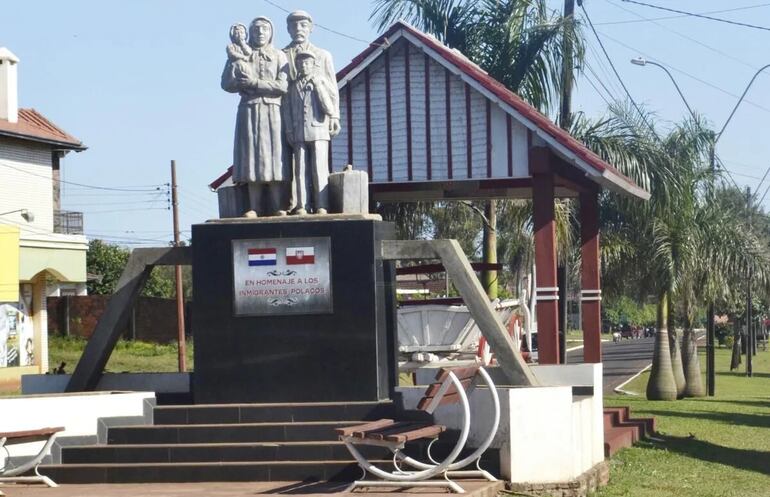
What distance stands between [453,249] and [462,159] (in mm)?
4818

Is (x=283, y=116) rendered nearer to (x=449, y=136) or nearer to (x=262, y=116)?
(x=262, y=116)

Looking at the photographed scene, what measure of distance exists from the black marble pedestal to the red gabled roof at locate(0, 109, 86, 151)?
28313 millimetres

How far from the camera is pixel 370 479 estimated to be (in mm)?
12898

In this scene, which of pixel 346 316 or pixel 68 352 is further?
pixel 68 352

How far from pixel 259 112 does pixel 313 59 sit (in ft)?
2.79

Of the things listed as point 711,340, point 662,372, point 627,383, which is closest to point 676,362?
point 662,372

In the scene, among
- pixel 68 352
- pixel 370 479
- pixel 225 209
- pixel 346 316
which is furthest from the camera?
pixel 68 352

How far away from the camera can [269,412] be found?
47.7 feet

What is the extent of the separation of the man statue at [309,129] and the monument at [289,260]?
0.4 inches

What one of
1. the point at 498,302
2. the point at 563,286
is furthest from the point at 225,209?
the point at 563,286

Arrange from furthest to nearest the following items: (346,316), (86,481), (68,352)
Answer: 1. (68,352)
2. (346,316)
3. (86,481)

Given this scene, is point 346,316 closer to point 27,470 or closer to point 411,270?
point 27,470

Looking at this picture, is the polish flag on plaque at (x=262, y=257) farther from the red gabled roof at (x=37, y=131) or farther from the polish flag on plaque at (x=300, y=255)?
the red gabled roof at (x=37, y=131)

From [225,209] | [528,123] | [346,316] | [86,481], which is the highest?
[528,123]
